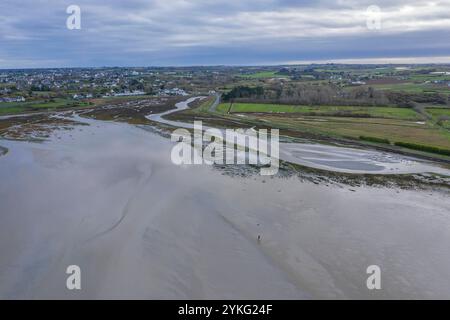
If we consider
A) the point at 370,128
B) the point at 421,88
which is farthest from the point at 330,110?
the point at 421,88

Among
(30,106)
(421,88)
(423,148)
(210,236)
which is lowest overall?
(210,236)

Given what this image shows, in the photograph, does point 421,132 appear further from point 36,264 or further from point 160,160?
point 36,264

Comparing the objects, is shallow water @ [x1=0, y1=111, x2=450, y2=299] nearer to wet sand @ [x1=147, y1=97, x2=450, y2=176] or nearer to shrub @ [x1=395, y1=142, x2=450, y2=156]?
wet sand @ [x1=147, y1=97, x2=450, y2=176]

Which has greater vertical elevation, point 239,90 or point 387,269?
point 239,90

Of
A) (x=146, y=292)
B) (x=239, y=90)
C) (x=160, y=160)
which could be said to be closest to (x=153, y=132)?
(x=160, y=160)

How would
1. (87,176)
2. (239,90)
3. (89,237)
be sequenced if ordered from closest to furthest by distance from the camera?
(89,237)
(87,176)
(239,90)

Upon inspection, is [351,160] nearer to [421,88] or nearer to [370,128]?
[370,128]
